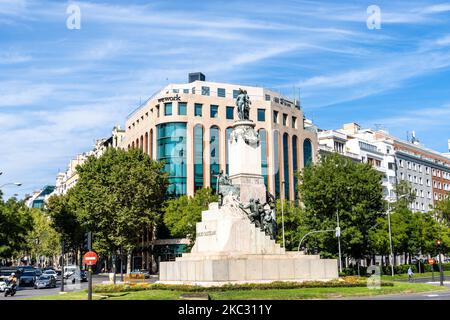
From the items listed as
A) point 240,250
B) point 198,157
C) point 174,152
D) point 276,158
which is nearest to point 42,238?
point 174,152

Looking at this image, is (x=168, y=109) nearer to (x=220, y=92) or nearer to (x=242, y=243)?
(x=220, y=92)

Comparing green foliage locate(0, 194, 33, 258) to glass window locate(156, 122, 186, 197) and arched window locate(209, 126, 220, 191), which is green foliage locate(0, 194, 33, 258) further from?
arched window locate(209, 126, 220, 191)

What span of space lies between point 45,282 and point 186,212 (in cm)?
2336

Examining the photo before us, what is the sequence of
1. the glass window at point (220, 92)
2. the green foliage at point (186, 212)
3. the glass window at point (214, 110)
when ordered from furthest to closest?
1. the glass window at point (220, 92)
2. the glass window at point (214, 110)
3. the green foliage at point (186, 212)

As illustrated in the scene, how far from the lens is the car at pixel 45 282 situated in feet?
163

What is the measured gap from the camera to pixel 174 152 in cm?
8512

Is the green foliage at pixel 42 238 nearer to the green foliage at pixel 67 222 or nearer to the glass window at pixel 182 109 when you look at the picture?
the green foliage at pixel 67 222

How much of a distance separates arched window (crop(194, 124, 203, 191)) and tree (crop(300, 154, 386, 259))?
80.2 feet

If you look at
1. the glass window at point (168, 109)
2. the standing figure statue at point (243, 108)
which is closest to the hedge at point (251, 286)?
the standing figure statue at point (243, 108)

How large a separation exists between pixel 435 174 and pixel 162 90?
230 ft

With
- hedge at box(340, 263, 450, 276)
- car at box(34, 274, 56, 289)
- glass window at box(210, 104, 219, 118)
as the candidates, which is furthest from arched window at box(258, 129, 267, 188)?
car at box(34, 274, 56, 289)

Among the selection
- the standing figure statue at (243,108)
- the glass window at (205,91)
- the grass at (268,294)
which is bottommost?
the grass at (268,294)

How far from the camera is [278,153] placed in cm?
9006

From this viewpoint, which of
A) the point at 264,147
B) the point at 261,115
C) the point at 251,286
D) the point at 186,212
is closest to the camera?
the point at 251,286
